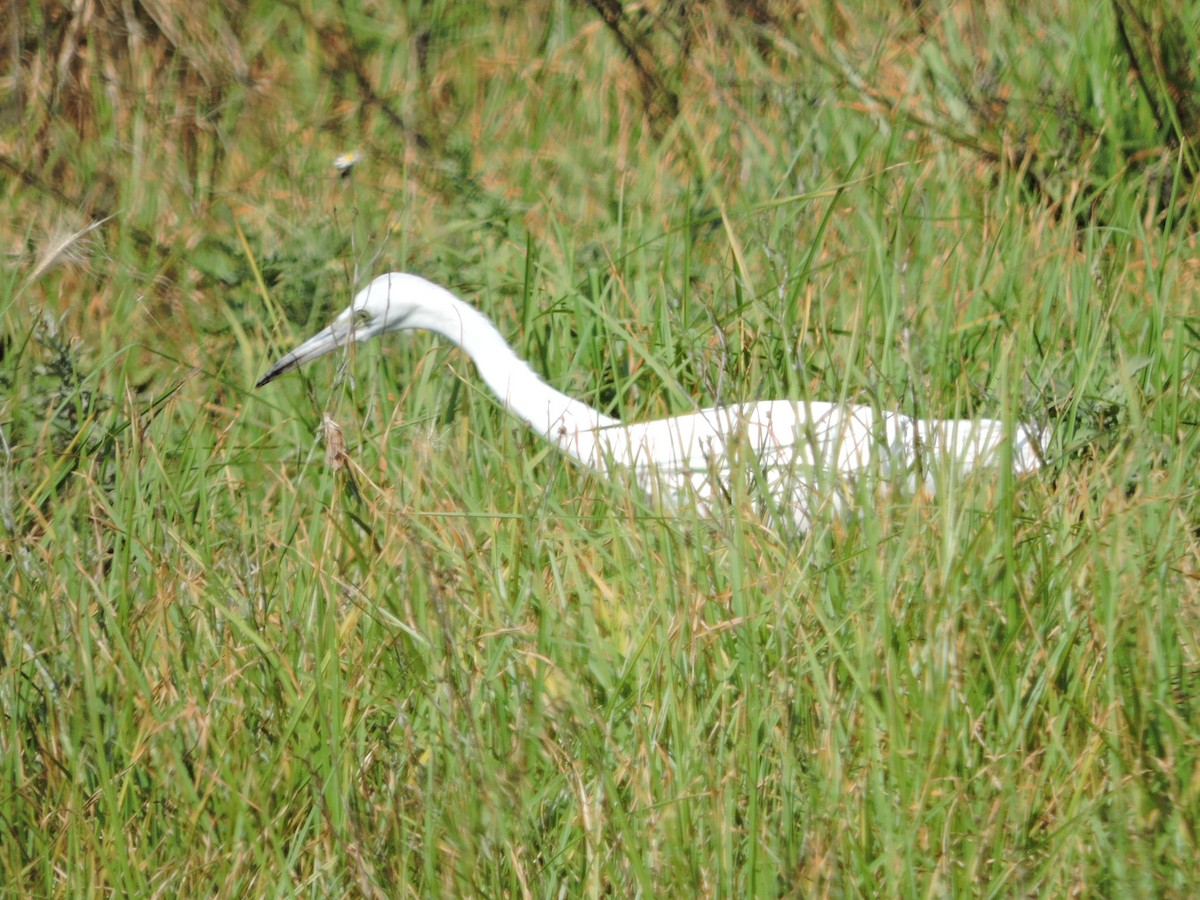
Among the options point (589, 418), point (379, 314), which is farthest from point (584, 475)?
point (379, 314)

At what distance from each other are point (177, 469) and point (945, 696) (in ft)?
5.86

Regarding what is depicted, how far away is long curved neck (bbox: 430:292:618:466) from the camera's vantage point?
346 centimetres

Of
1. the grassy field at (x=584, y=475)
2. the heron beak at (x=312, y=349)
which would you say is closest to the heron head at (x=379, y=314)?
the heron beak at (x=312, y=349)

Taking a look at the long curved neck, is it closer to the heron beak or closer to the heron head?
the heron head

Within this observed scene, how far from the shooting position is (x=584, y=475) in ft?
9.14

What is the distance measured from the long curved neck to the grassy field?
0.28 feet

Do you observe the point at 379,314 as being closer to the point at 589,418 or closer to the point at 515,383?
the point at 515,383

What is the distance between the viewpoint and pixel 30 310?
3760 millimetres

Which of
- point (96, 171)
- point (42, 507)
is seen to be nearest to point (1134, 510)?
point (42, 507)

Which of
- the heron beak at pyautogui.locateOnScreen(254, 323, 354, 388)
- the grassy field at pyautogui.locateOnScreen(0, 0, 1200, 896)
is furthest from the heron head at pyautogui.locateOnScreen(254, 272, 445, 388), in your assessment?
the grassy field at pyautogui.locateOnScreen(0, 0, 1200, 896)

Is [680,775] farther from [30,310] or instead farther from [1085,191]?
[1085,191]

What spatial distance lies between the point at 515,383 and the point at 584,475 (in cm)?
79

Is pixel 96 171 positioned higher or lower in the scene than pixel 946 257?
lower

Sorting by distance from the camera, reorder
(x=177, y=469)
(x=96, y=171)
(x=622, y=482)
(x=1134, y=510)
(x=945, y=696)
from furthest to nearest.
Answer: (x=96, y=171) → (x=177, y=469) → (x=622, y=482) → (x=1134, y=510) → (x=945, y=696)
